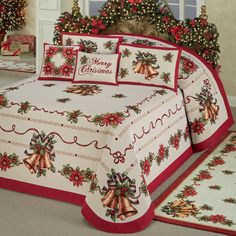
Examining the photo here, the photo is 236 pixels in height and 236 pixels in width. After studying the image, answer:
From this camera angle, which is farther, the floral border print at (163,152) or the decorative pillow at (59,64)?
the decorative pillow at (59,64)

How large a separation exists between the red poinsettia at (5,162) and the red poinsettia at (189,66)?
1786 mm

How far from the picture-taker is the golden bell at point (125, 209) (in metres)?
4.21

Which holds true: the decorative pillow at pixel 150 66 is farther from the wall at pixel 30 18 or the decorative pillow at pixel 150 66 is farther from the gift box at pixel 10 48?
the wall at pixel 30 18

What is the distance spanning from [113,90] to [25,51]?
4496mm

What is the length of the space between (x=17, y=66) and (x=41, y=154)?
4530 millimetres

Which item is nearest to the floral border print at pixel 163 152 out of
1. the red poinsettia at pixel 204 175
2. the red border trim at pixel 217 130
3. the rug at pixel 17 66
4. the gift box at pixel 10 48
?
the red border trim at pixel 217 130

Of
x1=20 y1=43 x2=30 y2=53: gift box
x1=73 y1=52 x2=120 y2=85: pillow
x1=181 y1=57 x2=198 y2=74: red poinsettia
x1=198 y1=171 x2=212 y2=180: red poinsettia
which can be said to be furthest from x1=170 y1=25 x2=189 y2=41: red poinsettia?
x1=20 y1=43 x2=30 y2=53: gift box

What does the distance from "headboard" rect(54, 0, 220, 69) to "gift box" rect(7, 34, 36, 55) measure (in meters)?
3.03

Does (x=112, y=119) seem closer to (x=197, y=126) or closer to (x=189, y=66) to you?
(x=197, y=126)

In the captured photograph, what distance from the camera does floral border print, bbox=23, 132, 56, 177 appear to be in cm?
466

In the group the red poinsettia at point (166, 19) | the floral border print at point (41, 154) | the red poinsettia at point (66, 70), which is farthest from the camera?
the red poinsettia at point (166, 19)

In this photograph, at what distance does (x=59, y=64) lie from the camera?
223 inches

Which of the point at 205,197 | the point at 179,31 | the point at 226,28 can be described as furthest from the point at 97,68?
the point at 226,28

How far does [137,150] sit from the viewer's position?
4594 mm
